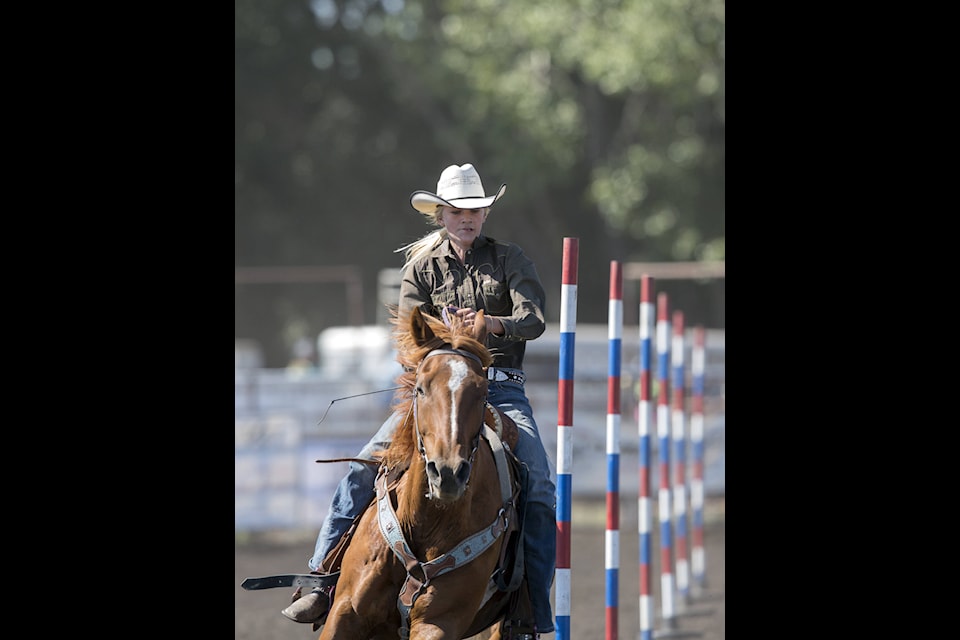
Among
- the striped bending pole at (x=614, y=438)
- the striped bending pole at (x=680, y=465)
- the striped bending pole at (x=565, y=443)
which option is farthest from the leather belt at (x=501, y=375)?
the striped bending pole at (x=680, y=465)

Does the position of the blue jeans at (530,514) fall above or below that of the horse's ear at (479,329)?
below

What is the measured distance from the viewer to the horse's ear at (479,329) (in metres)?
5.18

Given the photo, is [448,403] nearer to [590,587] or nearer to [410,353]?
[410,353]

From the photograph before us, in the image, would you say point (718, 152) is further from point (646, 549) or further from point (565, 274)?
point (565, 274)

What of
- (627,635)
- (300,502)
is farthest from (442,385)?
(300,502)

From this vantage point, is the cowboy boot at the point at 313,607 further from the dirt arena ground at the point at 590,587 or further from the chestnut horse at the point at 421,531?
the dirt arena ground at the point at 590,587

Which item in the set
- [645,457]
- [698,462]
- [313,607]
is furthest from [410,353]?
[698,462]

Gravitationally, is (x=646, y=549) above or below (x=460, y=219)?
below

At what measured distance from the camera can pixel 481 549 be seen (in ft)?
17.4

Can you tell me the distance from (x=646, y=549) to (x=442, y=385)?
426 centimetres

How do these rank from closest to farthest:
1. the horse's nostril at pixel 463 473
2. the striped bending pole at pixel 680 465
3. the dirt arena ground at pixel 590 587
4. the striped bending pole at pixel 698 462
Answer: the horse's nostril at pixel 463 473
the dirt arena ground at pixel 590 587
the striped bending pole at pixel 680 465
the striped bending pole at pixel 698 462

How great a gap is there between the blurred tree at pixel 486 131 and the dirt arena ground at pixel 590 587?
1141 centimetres

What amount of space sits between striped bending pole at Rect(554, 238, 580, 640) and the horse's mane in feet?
2.65
